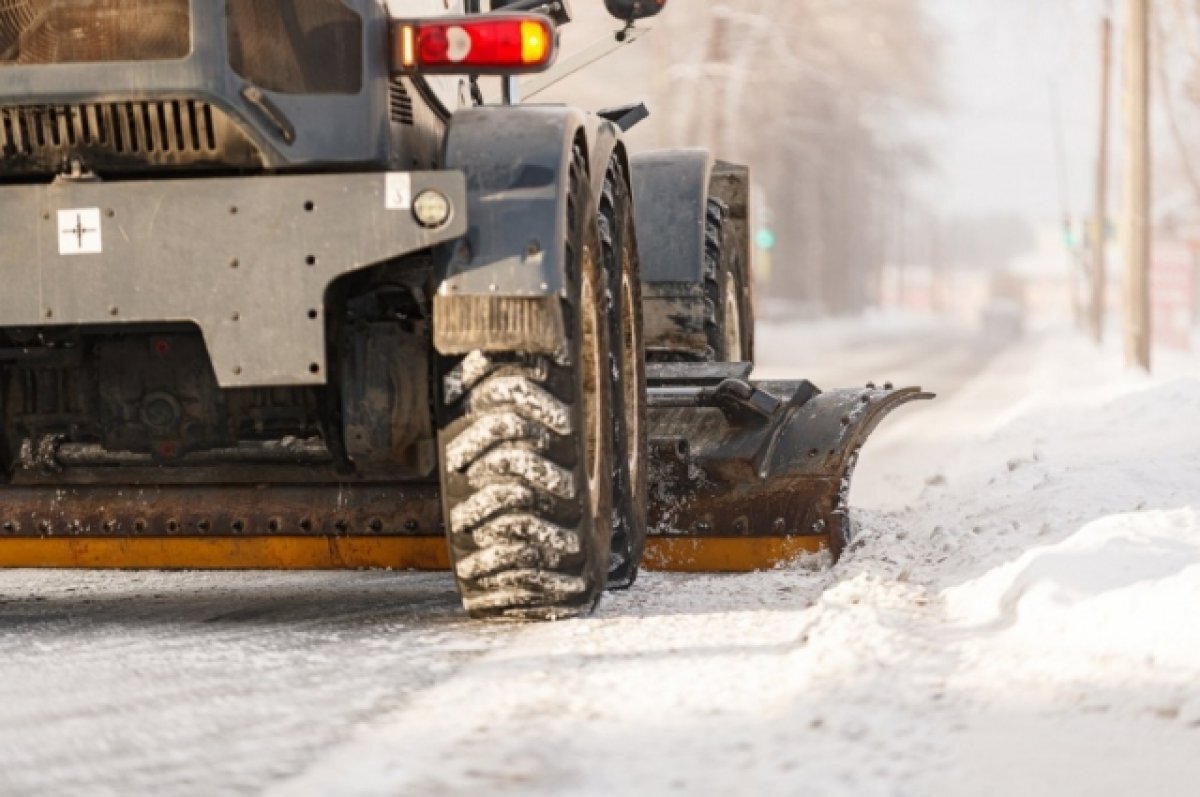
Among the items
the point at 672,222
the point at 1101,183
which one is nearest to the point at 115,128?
the point at 672,222

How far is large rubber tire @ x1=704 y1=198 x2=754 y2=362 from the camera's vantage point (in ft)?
31.3

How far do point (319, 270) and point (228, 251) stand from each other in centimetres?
23

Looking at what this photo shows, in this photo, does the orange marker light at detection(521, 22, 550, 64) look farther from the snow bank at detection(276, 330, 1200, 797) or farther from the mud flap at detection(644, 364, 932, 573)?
the mud flap at detection(644, 364, 932, 573)

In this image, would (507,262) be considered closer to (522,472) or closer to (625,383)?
(522,472)

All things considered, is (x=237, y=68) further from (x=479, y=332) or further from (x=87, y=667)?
(x=87, y=667)

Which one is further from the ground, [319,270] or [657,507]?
[319,270]

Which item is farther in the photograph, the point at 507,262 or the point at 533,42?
the point at 533,42

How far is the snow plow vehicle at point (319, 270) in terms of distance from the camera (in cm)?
543

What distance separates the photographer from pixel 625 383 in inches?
270

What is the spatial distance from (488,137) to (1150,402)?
1124 cm

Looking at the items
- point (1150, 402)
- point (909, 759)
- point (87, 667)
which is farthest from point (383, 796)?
point (1150, 402)

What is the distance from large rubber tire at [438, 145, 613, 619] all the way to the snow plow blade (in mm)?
973

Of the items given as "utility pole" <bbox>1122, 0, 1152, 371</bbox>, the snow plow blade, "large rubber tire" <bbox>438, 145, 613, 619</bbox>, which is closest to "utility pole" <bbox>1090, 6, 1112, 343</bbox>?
"utility pole" <bbox>1122, 0, 1152, 371</bbox>

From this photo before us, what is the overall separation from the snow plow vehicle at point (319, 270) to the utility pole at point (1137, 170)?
19296 millimetres
